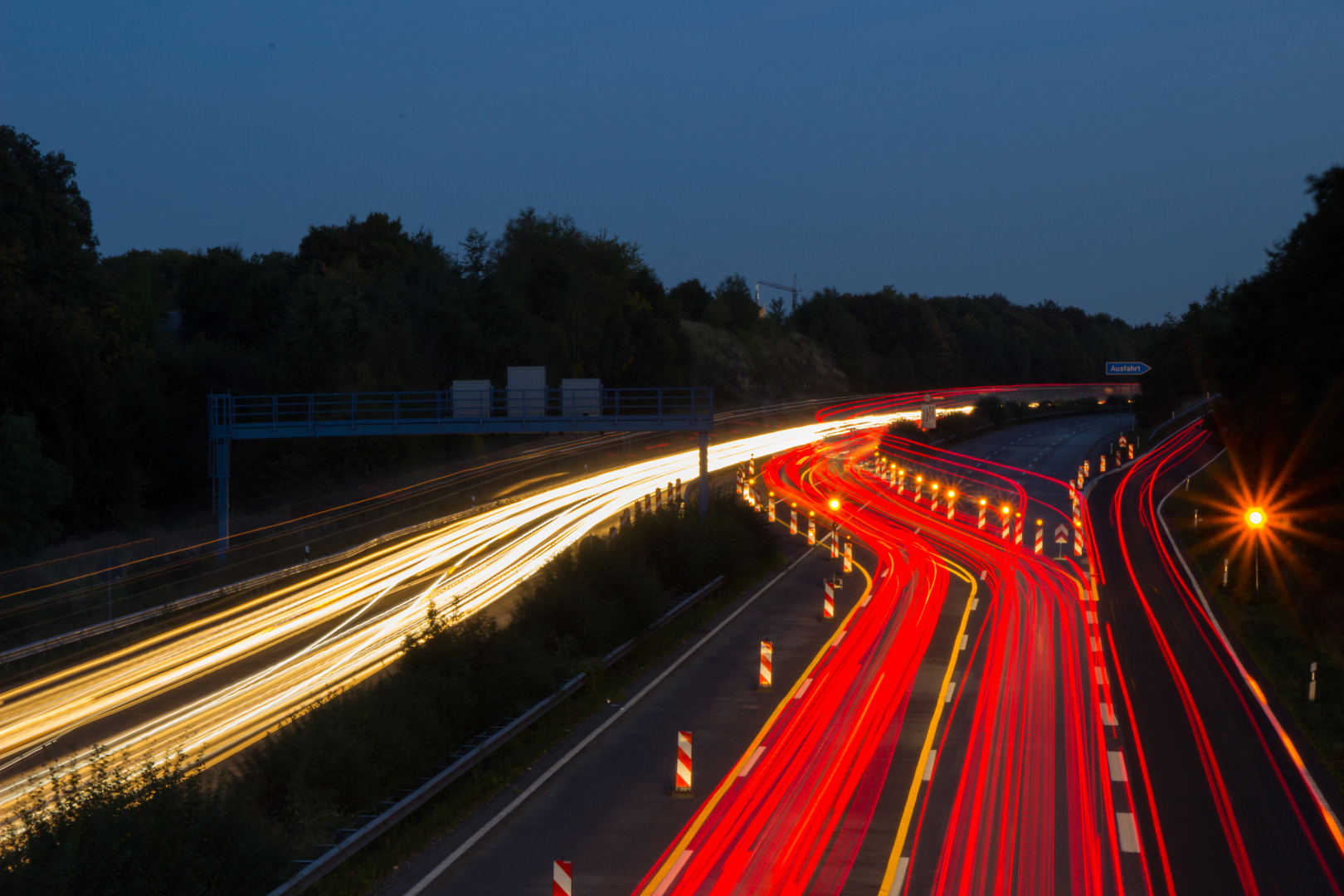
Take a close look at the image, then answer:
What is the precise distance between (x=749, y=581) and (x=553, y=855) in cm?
2177

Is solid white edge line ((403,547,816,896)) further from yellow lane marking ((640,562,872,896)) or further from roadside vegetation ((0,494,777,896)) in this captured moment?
yellow lane marking ((640,562,872,896))

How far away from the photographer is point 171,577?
32.9 m

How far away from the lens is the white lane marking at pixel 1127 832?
11680 millimetres

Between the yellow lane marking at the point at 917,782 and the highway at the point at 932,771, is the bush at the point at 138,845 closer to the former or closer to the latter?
the highway at the point at 932,771

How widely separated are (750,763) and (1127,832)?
15.4 feet

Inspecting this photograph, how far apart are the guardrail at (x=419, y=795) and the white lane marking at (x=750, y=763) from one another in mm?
3026

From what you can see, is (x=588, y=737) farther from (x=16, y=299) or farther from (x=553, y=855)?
(x=16, y=299)

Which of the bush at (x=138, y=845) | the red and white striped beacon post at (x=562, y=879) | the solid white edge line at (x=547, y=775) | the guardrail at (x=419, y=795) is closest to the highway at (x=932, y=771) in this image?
the red and white striped beacon post at (x=562, y=879)

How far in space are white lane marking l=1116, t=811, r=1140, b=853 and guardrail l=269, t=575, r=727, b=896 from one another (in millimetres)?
7405

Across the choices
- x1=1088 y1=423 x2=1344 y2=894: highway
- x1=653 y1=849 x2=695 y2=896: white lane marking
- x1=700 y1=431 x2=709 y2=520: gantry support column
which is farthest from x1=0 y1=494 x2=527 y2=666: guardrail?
x1=1088 y1=423 x2=1344 y2=894: highway

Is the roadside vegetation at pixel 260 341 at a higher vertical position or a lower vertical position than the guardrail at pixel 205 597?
higher

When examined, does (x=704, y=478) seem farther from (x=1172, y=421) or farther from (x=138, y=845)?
(x=1172, y=421)

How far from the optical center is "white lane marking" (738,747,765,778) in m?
14.1

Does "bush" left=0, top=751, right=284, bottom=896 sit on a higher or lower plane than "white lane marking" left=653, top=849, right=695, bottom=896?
higher
